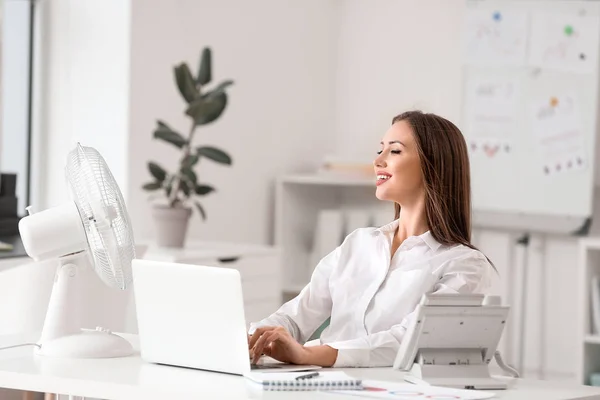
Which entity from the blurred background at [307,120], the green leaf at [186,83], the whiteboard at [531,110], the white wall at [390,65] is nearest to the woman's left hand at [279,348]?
the blurred background at [307,120]

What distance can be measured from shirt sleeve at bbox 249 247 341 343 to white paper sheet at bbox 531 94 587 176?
2.48m

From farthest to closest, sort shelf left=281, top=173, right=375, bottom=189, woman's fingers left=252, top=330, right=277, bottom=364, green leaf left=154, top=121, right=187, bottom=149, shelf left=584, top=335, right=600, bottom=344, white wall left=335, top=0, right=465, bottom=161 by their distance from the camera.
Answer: white wall left=335, top=0, right=465, bottom=161
shelf left=281, top=173, right=375, bottom=189
shelf left=584, top=335, right=600, bottom=344
green leaf left=154, top=121, right=187, bottom=149
woman's fingers left=252, top=330, right=277, bottom=364

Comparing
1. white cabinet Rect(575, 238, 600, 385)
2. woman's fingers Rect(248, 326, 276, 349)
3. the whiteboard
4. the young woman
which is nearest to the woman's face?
the young woman

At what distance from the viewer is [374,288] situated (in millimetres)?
2418

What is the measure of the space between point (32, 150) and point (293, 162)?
56.6 inches

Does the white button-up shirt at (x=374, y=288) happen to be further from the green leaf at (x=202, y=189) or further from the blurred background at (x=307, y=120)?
the green leaf at (x=202, y=189)

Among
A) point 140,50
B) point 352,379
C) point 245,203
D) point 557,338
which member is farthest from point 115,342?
point 557,338

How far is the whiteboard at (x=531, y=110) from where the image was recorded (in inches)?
185

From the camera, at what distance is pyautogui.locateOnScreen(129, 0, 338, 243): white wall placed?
14.5 feet

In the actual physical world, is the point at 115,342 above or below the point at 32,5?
below

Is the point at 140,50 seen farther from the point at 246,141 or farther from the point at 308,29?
the point at 308,29

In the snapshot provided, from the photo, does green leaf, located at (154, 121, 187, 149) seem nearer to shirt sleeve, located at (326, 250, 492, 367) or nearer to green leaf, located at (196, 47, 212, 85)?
green leaf, located at (196, 47, 212, 85)

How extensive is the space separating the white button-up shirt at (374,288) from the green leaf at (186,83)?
66.9 inches

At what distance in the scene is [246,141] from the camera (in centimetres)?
502
